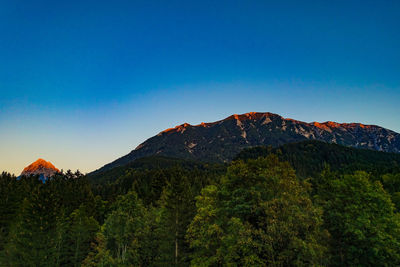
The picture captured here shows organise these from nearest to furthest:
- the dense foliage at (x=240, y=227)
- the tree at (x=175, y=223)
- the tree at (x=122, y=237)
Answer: the dense foliage at (x=240, y=227) < the tree at (x=122, y=237) < the tree at (x=175, y=223)

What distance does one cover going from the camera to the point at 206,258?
27.9m

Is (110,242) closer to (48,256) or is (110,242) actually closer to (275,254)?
(48,256)

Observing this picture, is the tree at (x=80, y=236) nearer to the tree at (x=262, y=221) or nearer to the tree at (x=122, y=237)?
the tree at (x=122, y=237)

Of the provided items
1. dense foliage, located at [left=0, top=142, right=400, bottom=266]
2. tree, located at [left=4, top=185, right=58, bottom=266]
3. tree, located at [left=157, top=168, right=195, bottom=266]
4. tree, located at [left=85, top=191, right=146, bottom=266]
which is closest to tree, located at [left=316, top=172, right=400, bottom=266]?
dense foliage, located at [left=0, top=142, right=400, bottom=266]

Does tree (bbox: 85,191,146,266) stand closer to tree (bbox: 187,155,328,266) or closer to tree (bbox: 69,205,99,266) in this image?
tree (bbox: 69,205,99,266)

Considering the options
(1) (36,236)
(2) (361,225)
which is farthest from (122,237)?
(2) (361,225)

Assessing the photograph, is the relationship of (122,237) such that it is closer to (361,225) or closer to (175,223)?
(175,223)

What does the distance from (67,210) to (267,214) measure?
65.2 metres

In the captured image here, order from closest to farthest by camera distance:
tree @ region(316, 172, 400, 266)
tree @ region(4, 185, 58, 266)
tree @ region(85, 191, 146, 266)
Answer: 1. tree @ region(316, 172, 400, 266)
2. tree @ region(85, 191, 146, 266)
3. tree @ region(4, 185, 58, 266)

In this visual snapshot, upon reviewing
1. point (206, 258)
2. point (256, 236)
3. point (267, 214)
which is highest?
point (267, 214)

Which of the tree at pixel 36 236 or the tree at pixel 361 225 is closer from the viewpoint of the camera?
the tree at pixel 361 225

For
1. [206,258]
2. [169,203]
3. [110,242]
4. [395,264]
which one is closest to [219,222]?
[206,258]

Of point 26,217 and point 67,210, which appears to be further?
point 67,210

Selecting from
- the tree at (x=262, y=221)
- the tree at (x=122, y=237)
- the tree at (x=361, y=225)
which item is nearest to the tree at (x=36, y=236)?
the tree at (x=122, y=237)
